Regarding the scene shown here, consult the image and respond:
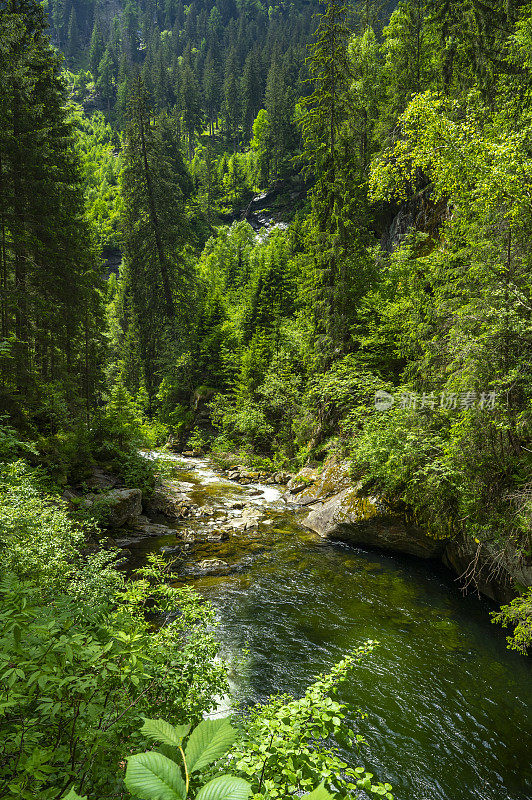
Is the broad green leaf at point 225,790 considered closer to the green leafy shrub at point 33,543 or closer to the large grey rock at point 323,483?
the green leafy shrub at point 33,543

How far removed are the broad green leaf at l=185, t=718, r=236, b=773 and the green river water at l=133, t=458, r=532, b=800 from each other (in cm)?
428

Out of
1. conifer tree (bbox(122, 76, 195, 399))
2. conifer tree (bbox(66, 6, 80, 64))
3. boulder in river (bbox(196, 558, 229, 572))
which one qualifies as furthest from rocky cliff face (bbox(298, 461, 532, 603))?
conifer tree (bbox(66, 6, 80, 64))

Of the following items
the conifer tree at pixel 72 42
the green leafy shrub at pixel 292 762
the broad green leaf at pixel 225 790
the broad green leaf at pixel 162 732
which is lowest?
the green leafy shrub at pixel 292 762

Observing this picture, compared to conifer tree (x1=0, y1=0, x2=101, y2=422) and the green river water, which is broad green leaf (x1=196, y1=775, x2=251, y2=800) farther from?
conifer tree (x1=0, y1=0, x2=101, y2=422)

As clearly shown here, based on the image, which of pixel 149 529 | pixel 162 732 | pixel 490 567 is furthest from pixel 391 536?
pixel 162 732

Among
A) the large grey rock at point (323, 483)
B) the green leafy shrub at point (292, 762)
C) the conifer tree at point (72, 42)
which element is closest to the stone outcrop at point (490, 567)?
the large grey rock at point (323, 483)

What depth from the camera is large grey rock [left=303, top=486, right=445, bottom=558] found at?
1048 cm

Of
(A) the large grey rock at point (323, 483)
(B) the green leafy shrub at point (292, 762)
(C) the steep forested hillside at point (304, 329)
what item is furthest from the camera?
(A) the large grey rock at point (323, 483)

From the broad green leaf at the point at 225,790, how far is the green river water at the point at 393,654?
179 inches

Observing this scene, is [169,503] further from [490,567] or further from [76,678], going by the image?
[76,678]

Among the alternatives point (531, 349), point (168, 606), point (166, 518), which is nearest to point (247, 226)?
point (166, 518)

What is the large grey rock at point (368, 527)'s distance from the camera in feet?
34.4

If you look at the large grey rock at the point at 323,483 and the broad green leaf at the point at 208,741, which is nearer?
the broad green leaf at the point at 208,741

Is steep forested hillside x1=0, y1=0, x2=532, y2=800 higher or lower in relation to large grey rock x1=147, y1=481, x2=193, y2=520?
higher
